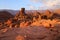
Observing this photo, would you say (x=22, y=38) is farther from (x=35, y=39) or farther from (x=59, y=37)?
(x=59, y=37)

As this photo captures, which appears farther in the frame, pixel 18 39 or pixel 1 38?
pixel 1 38

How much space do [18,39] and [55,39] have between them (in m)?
1.31

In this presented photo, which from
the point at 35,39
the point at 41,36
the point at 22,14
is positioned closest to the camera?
the point at 35,39

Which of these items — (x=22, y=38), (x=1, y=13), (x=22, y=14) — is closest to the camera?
(x=22, y=38)

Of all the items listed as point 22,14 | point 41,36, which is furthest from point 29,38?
point 22,14

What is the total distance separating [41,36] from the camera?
5645mm

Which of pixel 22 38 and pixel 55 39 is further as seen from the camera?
pixel 55 39

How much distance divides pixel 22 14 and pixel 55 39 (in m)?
21.9

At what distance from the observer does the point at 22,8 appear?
28.0 metres

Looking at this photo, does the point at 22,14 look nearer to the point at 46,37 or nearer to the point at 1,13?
the point at 1,13

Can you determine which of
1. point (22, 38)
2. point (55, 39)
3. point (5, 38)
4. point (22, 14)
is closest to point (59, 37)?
point (55, 39)

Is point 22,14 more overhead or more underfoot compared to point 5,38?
more underfoot

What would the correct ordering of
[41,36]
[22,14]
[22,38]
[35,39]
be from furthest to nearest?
[22,14] < [41,36] < [35,39] < [22,38]

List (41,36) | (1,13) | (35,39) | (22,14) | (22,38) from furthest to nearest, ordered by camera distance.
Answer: (1,13) → (22,14) → (41,36) → (35,39) → (22,38)
